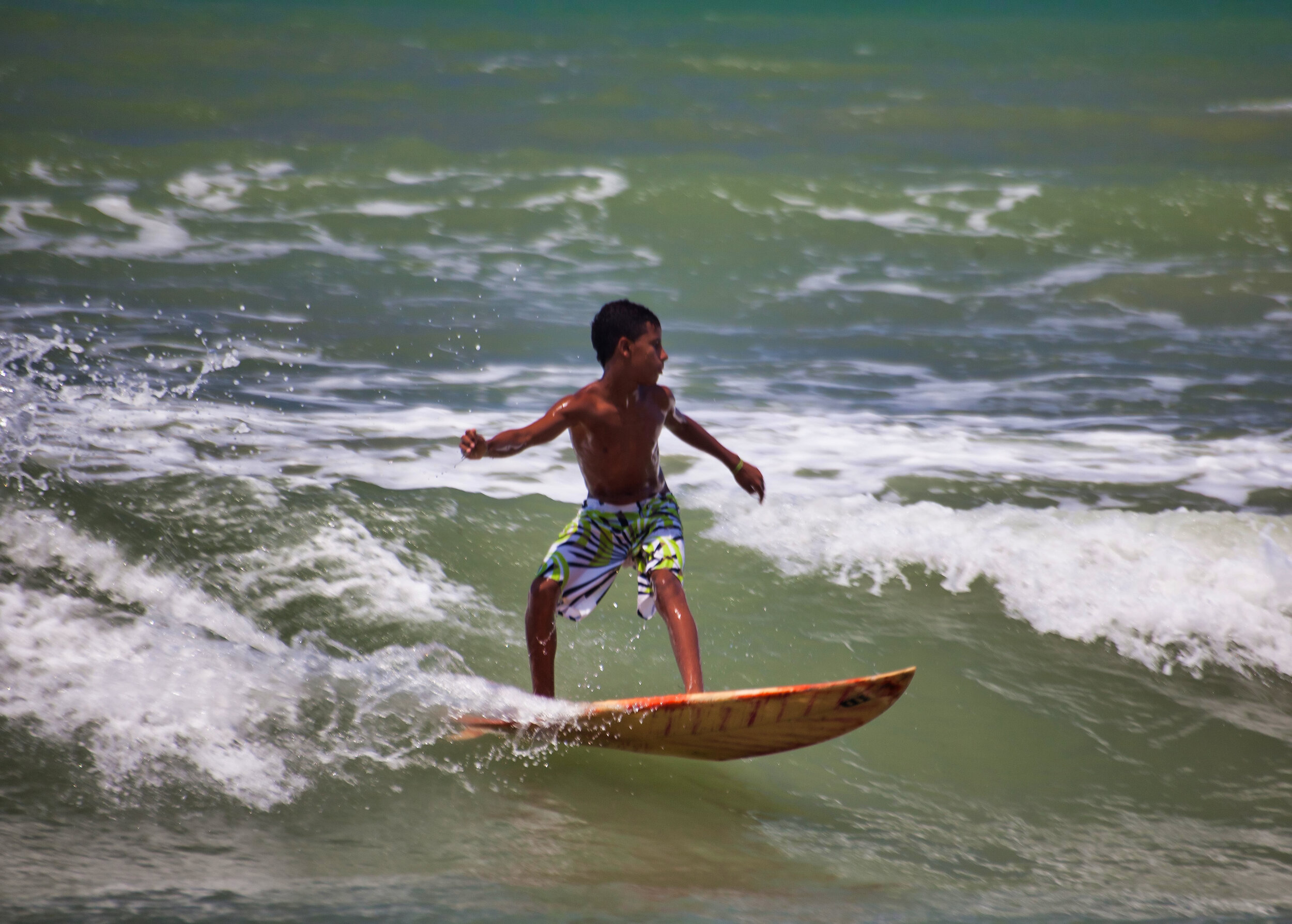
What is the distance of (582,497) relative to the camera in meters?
5.86

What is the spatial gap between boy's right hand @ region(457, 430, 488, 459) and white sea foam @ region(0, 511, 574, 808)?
80cm

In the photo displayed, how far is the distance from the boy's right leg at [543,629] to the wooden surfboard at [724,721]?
7.0 inches

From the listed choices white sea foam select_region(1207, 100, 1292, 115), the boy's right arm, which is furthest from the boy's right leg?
white sea foam select_region(1207, 100, 1292, 115)

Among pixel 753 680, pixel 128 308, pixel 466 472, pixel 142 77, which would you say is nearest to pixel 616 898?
pixel 753 680

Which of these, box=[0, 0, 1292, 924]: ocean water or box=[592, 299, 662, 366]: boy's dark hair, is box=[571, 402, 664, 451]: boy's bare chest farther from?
box=[0, 0, 1292, 924]: ocean water

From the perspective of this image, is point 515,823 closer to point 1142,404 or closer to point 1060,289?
point 1142,404

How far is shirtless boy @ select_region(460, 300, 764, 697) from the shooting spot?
3375 mm

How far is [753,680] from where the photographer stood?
4082mm

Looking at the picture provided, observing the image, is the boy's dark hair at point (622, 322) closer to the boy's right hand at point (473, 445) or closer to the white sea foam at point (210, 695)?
the boy's right hand at point (473, 445)

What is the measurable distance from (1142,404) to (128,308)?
845 centimetres

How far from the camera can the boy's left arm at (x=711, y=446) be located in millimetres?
3633

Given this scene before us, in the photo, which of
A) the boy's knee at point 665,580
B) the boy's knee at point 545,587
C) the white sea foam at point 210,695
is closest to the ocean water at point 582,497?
the white sea foam at point 210,695

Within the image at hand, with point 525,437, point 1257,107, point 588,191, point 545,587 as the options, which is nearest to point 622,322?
point 525,437

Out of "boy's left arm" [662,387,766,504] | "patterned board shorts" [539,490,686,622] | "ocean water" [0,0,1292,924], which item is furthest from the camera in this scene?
"boy's left arm" [662,387,766,504]
